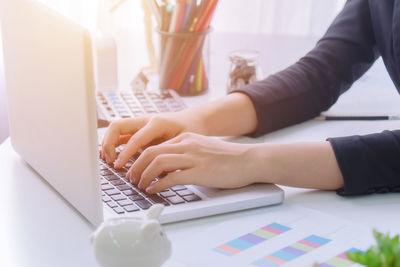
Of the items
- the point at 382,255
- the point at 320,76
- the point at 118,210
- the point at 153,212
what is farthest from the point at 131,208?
the point at 320,76

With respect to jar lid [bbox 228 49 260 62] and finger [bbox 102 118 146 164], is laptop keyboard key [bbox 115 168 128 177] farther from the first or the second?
jar lid [bbox 228 49 260 62]

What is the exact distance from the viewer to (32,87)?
2.51 ft

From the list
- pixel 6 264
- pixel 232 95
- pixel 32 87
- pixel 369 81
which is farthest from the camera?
pixel 369 81

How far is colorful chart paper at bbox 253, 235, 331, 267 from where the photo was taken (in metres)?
0.65

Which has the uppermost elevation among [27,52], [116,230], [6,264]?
[27,52]

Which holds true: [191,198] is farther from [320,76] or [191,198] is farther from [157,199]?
[320,76]

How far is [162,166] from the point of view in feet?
2.56

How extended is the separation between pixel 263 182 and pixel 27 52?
355 mm

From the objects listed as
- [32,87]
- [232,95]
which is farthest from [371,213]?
[32,87]

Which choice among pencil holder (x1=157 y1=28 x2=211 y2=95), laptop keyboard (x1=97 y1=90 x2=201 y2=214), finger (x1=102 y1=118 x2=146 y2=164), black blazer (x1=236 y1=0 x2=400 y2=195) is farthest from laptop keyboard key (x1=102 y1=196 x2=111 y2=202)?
pencil holder (x1=157 y1=28 x2=211 y2=95)

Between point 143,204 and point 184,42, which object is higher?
point 184,42

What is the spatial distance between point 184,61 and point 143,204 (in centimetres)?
Answer: 52

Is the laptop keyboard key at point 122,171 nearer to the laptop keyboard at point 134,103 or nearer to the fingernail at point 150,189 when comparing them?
the fingernail at point 150,189

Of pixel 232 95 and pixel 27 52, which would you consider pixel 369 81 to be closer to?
pixel 232 95
